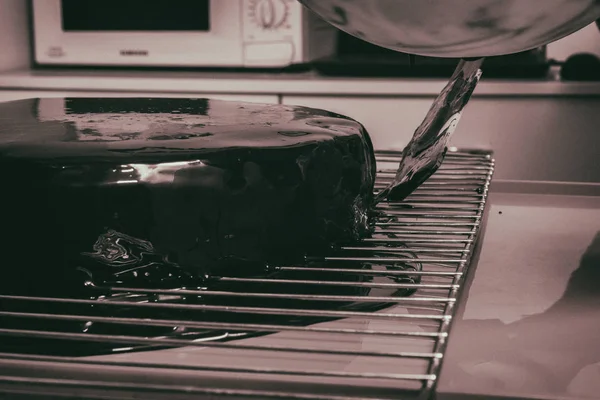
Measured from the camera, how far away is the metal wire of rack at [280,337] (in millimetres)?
367

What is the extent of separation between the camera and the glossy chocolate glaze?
0.57 m

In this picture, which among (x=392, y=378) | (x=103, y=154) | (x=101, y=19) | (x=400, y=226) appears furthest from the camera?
(x=101, y=19)

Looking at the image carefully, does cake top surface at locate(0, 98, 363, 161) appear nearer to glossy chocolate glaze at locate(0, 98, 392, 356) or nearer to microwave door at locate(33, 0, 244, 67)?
glossy chocolate glaze at locate(0, 98, 392, 356)

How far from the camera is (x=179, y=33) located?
174 cm

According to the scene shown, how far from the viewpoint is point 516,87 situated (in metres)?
1.51

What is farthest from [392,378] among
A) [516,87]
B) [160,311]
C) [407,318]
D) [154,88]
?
[154,88]

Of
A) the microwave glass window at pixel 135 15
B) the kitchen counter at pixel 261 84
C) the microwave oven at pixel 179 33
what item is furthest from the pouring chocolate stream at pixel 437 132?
the microwave glass window at pixel 135 15

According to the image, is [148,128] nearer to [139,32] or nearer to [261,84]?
[261,84]

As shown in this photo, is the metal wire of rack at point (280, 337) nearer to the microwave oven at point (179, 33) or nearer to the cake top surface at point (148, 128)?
the cake top surface at point (148, 128)

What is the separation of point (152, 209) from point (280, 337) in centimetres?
17

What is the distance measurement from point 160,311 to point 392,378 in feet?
0.70

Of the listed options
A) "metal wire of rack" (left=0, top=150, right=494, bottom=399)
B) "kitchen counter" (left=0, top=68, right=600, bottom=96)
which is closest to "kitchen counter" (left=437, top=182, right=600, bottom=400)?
"metal wire of rack" (left=0, top=150, right=494, bottom=399)

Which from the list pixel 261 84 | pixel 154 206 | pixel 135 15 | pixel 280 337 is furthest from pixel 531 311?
pixel 135 15

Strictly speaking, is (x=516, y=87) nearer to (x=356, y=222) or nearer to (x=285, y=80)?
(x=285, y=80)
